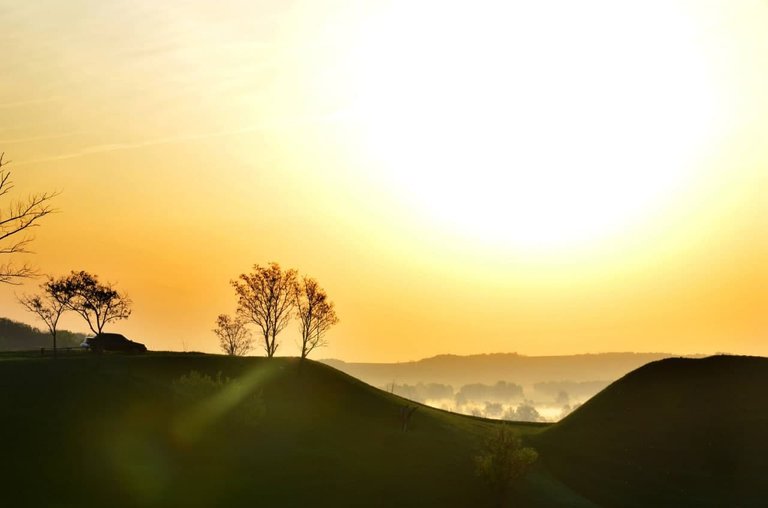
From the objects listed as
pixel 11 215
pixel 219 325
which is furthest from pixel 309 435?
pixel 219 325

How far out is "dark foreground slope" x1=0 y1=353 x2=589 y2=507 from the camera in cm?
6556

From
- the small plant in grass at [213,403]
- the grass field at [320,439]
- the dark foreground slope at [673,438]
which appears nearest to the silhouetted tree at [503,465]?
the grass field at [320,439]

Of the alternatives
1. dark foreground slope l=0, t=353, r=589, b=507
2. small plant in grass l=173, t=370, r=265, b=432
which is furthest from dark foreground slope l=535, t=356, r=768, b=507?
small plant in grass l=173, t=370, r=265, b=432

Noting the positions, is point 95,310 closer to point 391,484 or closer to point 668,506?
point 391,484

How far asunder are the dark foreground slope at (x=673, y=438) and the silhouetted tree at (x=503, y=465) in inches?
578

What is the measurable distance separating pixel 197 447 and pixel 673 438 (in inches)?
2489

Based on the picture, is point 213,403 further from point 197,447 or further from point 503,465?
point 503,465

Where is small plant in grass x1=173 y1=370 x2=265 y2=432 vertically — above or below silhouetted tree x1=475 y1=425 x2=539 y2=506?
above

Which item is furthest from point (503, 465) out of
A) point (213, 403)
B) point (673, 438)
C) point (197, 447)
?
point (673, 438)

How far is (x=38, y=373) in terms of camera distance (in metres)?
85.2

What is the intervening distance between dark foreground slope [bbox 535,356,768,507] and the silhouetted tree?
48.2 ft

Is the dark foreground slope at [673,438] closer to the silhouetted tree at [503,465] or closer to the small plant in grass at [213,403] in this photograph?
the silhouetted tree at [503,465]

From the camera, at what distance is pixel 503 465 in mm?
75062

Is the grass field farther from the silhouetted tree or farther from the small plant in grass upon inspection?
the silhouetted tree
